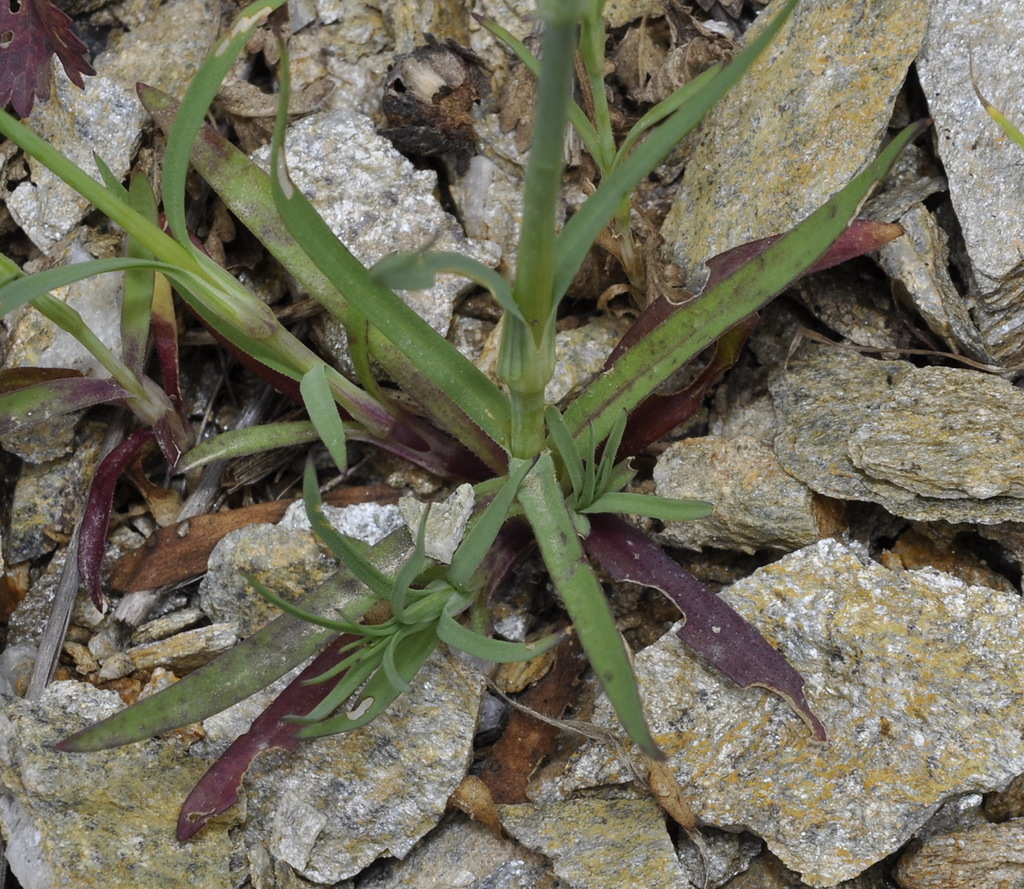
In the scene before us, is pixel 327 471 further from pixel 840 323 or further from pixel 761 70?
pixel 761 70

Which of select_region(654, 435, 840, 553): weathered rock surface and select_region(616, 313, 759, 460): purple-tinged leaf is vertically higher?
select_region(616, 313, 759, 460): purple-tinged leaf

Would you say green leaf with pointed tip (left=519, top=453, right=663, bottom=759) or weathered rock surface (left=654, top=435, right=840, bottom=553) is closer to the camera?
green leaf with pointed tip (left=519, top=453, right=663, bottom=759)

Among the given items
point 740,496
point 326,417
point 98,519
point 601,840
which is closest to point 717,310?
point 740,496

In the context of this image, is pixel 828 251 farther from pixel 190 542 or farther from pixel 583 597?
pixel 190 542

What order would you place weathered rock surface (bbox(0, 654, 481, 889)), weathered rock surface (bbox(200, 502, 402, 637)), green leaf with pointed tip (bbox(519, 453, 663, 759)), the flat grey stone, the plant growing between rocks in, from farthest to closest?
the flat grey stone → weathered rock surface (bbox(200, 502, 402, 637)) → weathered rock surface (bbox(0, 654, 481, 889)) → the plant growing between rocks → green leaf with pointed tip (bbox(519, 453, 663, 759))

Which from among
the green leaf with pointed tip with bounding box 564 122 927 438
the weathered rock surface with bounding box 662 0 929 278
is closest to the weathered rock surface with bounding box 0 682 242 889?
the green leaf with pointed tip with bounding box 564 122 927 438

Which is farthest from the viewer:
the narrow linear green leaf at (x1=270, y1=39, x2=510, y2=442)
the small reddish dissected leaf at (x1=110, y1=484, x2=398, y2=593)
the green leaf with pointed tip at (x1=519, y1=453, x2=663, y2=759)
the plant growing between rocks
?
the small reddish dissected leaf at (x1=110, y1=484, x2=398, y2=593)

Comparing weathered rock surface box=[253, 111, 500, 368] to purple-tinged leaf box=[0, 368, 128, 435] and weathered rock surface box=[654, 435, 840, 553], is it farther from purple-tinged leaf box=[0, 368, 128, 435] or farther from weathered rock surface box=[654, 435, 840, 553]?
weathered rock surface box=[654, 435, 840, 553]
